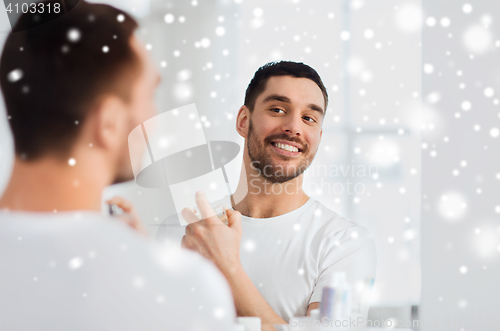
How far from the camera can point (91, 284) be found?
625 millimetres

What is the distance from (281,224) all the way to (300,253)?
0.08m

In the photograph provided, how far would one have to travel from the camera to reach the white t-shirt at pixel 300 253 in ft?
2.55

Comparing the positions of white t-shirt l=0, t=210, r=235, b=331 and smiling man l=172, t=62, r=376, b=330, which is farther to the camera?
smiling man l=172, t=62, r=376, b=330

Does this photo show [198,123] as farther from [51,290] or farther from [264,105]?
[51,290]

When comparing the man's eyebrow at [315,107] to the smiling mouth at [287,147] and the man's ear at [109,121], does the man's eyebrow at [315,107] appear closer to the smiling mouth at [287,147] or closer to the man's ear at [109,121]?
the smiling mouth at [287,147]

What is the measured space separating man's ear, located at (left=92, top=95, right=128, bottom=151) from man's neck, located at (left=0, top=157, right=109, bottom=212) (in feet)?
0.18

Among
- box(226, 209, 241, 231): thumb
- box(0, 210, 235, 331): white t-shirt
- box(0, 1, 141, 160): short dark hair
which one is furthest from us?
box(226, 209, 241, 231): thumb

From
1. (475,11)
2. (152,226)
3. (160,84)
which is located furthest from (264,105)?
(475,11)

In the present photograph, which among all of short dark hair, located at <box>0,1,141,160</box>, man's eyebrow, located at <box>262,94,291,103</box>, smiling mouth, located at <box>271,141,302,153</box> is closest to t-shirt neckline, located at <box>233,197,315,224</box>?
smiling mouth, located at <box>271,141,302,153</box>

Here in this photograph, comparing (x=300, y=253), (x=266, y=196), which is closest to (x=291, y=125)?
(x=266, y=196)

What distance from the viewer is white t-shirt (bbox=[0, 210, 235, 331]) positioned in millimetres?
587
